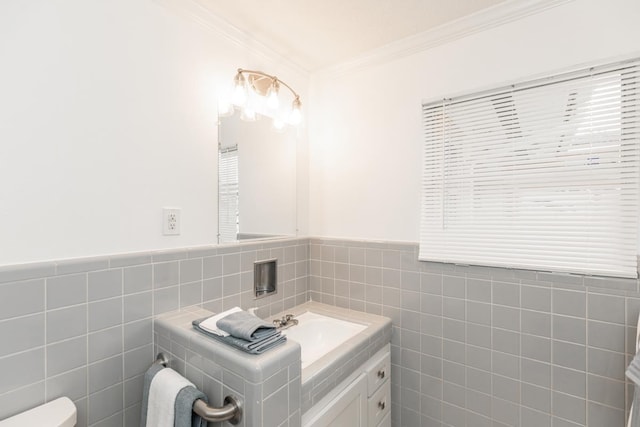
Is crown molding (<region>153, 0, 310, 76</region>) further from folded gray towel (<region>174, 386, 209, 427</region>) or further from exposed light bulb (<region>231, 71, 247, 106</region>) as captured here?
folded gray towel (<region>174, 386, 209, 427</region>)

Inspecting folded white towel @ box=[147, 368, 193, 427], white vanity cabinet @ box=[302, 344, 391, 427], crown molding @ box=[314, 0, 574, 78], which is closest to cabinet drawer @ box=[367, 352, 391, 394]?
white vanity cabinet @ box=[302, 344, 391, 427]

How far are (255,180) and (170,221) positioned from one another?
555mm

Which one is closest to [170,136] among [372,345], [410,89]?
[410,89]

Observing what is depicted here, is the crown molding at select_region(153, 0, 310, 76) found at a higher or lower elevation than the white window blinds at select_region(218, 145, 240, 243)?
higher

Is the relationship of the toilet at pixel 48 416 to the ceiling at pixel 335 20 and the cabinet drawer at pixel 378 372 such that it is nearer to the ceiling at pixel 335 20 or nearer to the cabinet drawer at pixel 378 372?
the cabinet drawer at pixel 378 372

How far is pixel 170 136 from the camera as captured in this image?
1.35 metres

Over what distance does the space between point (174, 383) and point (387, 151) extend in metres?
1.52

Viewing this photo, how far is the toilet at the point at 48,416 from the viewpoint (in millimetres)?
896

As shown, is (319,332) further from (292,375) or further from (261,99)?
(261,99)

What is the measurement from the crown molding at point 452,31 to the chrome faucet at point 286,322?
5.19ft

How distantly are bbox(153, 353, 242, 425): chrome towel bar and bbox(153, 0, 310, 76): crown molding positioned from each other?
1592 mm

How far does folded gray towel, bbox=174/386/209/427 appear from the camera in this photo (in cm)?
98

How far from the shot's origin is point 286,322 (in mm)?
1719

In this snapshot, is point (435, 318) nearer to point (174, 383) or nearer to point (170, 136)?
point (174, 383)
